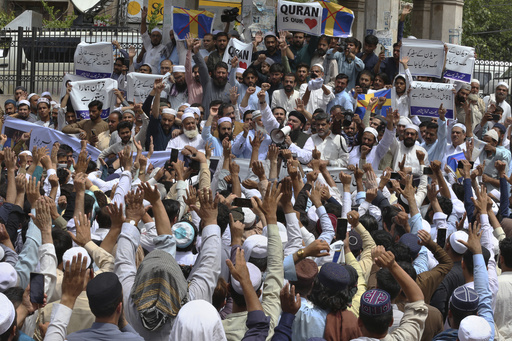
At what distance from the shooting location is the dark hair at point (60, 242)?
5.96 m

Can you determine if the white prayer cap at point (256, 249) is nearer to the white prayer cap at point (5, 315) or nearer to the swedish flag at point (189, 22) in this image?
the white prayer cap at point (5, 315)

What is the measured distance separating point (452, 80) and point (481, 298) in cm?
1002

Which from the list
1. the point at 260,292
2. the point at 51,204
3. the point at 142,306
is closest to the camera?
the point at 142,306

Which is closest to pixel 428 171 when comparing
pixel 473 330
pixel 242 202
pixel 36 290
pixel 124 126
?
pixel 242 202

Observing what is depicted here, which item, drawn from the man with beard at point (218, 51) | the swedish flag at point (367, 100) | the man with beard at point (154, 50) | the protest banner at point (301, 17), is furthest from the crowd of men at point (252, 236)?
the man with beard at point (154, 50)

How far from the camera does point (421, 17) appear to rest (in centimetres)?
2458

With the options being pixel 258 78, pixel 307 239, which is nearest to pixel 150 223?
pixel 307 239

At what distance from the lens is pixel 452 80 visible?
14867mm

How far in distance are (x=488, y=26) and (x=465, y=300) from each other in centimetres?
3785

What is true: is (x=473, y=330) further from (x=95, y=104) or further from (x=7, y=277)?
(x=95, y=104)

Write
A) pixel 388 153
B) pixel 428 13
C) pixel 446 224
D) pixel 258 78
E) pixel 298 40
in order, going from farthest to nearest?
pixel 428 13
pixel 298 40
pixel 258 78
pixel 388 153
pixel 446 224

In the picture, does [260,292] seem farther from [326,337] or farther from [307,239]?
[307,239]

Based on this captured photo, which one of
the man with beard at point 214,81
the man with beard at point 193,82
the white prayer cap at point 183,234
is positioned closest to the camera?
the white prayer cap at point 183,234

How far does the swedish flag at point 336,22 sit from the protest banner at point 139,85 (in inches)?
160
